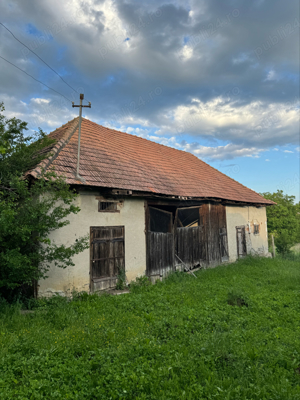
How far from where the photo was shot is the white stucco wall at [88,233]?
21.2 ft

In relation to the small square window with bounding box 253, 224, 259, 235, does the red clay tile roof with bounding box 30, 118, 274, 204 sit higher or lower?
higher

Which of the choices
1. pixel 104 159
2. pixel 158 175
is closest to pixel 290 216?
pixel 158 175

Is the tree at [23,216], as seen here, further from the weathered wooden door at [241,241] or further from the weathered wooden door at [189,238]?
the weathered wooden door at [241,241]

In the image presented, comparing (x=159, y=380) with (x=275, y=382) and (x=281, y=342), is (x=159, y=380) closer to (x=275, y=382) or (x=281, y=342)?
(x=275, y=382)

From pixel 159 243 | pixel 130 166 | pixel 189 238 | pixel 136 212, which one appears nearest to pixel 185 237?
pixel 189 238

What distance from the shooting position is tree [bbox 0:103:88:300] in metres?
4.85

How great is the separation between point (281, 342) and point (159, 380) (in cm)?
236

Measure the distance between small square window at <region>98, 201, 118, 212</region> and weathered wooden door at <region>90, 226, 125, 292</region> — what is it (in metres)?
0.51

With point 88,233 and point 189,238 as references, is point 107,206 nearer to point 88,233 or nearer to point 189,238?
point 88,233

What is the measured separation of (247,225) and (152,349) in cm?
1202

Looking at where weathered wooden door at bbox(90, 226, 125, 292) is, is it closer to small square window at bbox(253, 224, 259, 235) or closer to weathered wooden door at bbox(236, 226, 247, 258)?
weathered wooden door at bbox(236, 226, 247, 258)

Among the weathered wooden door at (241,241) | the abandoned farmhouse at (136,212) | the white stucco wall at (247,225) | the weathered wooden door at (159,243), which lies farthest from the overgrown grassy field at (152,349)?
the weathered wooden door at (241,241)

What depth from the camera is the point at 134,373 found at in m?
3.34

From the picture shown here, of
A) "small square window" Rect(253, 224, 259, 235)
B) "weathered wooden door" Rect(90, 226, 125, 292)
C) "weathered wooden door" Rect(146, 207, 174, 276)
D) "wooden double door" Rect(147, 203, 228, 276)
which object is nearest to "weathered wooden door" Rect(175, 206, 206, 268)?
"wooden double door" Rect(147, 203, 228, 276)
